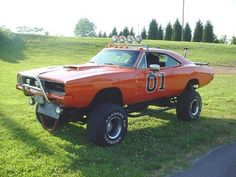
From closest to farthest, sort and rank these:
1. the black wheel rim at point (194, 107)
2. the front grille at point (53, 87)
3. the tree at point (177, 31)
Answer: the front grille at point (53, 87) → the black wheel rim at point (194, 107) → the tree at point (177, 31)

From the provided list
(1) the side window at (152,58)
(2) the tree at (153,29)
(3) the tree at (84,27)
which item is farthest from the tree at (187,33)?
(3) the tree at (84,27)

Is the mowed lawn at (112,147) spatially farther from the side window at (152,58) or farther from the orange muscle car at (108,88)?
the side window at (152,58)

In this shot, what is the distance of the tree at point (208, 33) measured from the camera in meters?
66.1

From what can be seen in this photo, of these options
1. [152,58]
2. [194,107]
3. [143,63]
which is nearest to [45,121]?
[143,63]

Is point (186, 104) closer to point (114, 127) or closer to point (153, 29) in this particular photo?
point (114, 127)

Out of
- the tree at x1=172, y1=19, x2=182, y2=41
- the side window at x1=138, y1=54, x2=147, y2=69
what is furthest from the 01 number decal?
the tree at x1=172, y1=19, x2=182, y2=41

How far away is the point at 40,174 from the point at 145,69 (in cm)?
342

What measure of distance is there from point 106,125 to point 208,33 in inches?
2436

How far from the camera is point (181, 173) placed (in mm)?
6316

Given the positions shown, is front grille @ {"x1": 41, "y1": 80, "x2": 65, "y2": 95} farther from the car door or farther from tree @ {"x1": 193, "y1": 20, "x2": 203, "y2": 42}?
tree @ {"x1": 193, "y1": 20, "x2": 203, "y2": 42}

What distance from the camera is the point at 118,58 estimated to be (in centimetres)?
862

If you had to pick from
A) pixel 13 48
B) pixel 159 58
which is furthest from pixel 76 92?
pixel 13 48

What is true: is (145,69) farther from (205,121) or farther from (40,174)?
(40,174)

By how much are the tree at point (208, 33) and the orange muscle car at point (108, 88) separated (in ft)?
192
